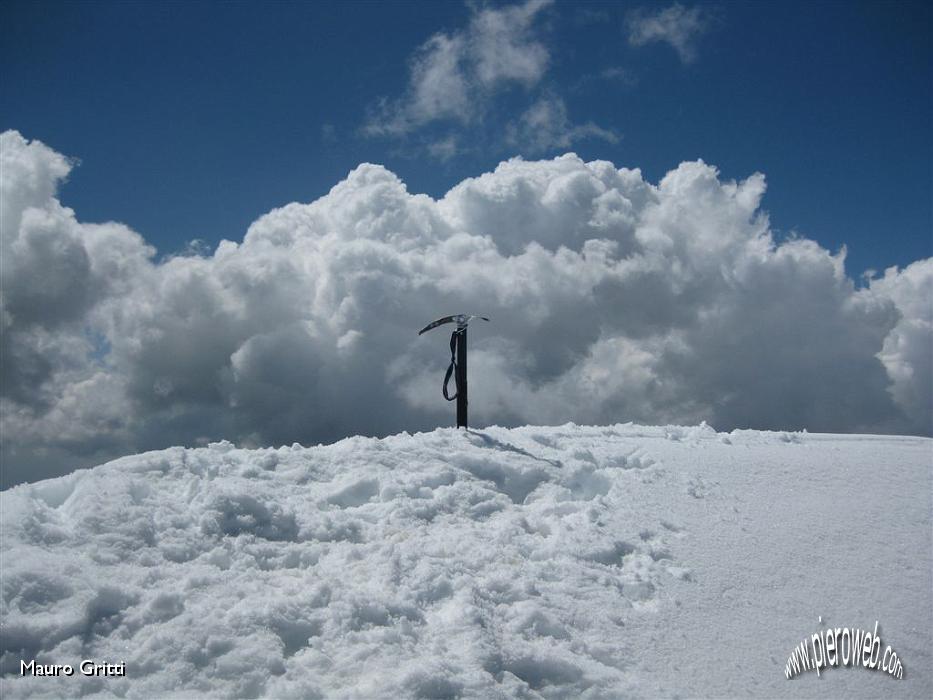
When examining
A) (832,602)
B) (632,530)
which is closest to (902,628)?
(832,602)

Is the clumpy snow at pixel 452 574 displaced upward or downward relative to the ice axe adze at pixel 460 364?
downward

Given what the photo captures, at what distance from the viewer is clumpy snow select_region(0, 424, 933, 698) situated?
684 centimetres

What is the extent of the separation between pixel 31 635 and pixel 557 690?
207 inches

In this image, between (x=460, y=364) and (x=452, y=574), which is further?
(x=460, y=364)

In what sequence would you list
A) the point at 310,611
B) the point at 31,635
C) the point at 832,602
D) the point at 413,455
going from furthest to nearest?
1. the point at 413,455
2. the point at 832,602
3. the point at 310,611
4. the point at 31,635

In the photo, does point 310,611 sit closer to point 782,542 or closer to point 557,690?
point 557,690

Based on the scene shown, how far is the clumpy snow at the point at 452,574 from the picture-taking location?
22.4 feet

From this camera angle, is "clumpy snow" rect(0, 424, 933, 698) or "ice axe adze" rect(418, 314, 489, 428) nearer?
"clumpy snow" rect(0, 424, 933, 698)

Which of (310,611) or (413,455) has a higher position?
(413,455)

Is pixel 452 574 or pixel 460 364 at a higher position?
pixel 460 364

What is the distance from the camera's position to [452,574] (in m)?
8.41

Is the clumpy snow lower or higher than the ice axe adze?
lower

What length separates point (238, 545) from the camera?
8633 mm

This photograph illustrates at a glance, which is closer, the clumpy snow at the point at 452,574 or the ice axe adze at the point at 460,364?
the clumpy snow at the point at 452,574
